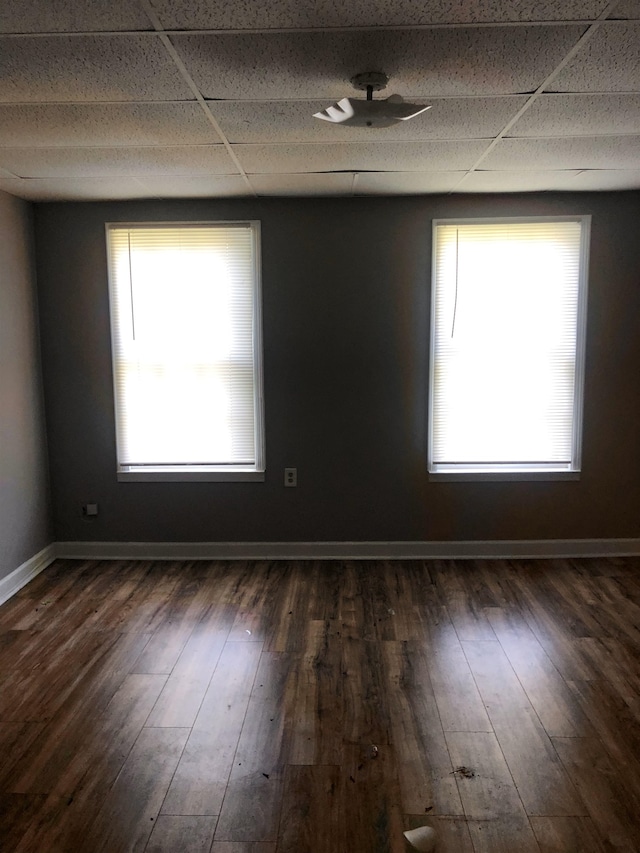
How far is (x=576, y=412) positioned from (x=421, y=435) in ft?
3.56

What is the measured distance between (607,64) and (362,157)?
127 cm

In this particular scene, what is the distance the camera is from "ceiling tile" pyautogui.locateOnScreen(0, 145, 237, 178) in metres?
2.88

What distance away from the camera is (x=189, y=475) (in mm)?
4121

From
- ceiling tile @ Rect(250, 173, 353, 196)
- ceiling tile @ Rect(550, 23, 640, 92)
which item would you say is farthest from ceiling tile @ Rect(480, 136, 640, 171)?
ceiling tile @ Rect(250, 173, 353, 196)

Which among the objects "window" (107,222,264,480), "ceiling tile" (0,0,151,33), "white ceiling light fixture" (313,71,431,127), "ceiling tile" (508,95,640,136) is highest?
"ceiling tile" (508,95,640,136)

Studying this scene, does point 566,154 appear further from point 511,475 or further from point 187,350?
point 187,350

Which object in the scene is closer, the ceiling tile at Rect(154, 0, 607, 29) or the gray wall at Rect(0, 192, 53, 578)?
the ceiling tile at Rect(154, 0, 607, 29)

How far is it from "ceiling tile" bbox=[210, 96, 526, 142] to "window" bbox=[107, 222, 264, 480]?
129 cm

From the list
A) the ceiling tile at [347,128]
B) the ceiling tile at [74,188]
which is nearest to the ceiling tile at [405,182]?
the ceiling tile at [347,128]

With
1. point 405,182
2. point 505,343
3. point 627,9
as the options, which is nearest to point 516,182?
point 405,182

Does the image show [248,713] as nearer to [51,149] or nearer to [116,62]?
[116,62]

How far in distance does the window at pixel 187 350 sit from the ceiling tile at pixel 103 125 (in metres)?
1.18

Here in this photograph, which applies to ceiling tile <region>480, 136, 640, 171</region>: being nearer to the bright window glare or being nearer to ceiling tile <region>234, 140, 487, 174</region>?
ceiling tile <region>234, 140, 487, 174</region>

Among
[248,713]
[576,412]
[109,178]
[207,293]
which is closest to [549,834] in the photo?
[248,713]
